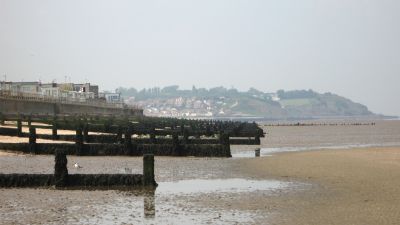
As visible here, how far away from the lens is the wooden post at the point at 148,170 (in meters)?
19.6

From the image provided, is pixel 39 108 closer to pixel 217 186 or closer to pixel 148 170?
pixel 217 186

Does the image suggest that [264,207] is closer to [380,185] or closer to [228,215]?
[228,215]

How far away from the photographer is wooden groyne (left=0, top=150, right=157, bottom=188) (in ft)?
66.4

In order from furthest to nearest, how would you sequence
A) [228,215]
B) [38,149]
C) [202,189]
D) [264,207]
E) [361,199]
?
[38,149], [202,189], [361,199], [264,207], [228,215]

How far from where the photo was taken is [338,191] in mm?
20719

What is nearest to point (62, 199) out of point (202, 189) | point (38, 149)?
point (202, 189)

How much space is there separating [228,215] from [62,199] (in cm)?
517

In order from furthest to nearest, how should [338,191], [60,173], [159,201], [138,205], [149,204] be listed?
1. [338,191]
2. [60,173]
3. [159,201]
4. [149,204]
5. [138,205]

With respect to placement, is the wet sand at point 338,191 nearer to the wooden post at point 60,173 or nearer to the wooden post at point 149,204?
the wooden post at point 149,204

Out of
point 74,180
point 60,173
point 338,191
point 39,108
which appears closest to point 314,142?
point 39,108

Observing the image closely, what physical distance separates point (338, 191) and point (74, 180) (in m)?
8.70

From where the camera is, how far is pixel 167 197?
19047 millimetres

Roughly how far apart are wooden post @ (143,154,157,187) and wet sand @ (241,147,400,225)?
152 inches

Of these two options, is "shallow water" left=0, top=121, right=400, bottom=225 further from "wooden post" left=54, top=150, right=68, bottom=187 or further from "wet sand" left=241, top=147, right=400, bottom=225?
"wet sand" left=241, top=147, right=400, bottom=225
